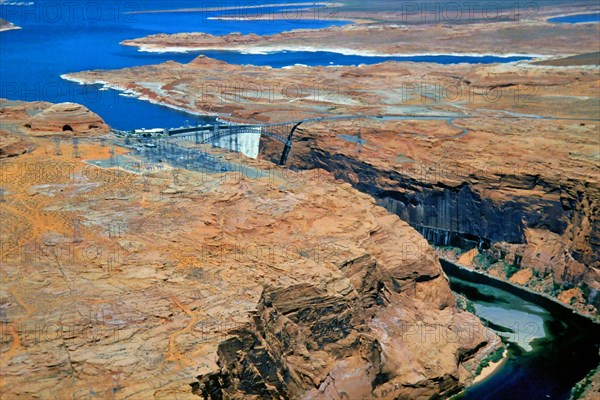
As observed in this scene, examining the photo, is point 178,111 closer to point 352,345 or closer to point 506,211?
point 506,211

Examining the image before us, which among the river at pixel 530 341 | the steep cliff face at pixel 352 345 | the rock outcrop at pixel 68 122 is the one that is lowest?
the river at pixel 530 341

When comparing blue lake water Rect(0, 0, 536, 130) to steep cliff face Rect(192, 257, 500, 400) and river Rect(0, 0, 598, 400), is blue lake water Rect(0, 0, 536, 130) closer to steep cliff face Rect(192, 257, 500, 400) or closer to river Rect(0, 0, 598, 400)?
river Rect(0, 0, 598, 400)

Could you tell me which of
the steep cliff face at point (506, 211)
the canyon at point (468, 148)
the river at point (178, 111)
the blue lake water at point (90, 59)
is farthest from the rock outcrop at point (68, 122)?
the blue lake water at point (90, 59)

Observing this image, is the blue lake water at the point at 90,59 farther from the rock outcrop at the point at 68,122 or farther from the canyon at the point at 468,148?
the rock outcrop at the point at 68,122

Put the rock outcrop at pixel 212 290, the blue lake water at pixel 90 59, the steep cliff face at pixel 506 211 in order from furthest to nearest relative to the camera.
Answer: the blue lake water at pixel 90 59
the steep cliff face at pixel 506 211
the rock outcrop at pixel 212 290

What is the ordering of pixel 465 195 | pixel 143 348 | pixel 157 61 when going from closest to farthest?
pixel 143 348, pixel 465 195, pixel 157 61

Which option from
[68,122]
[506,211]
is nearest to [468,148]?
[506,211]

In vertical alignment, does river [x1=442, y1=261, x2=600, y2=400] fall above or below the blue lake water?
below

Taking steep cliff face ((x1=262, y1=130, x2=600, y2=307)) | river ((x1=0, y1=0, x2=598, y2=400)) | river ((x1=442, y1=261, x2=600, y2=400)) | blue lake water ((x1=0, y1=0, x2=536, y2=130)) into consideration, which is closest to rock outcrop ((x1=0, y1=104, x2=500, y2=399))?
river ((x1=442, y1=261, x2=600, y2=400))

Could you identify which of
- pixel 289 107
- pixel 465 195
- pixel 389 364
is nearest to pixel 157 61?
pixel 289 107

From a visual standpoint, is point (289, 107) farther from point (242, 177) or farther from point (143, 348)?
point (143, 348)

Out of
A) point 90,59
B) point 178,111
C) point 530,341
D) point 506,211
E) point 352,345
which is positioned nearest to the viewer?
point 352,345
